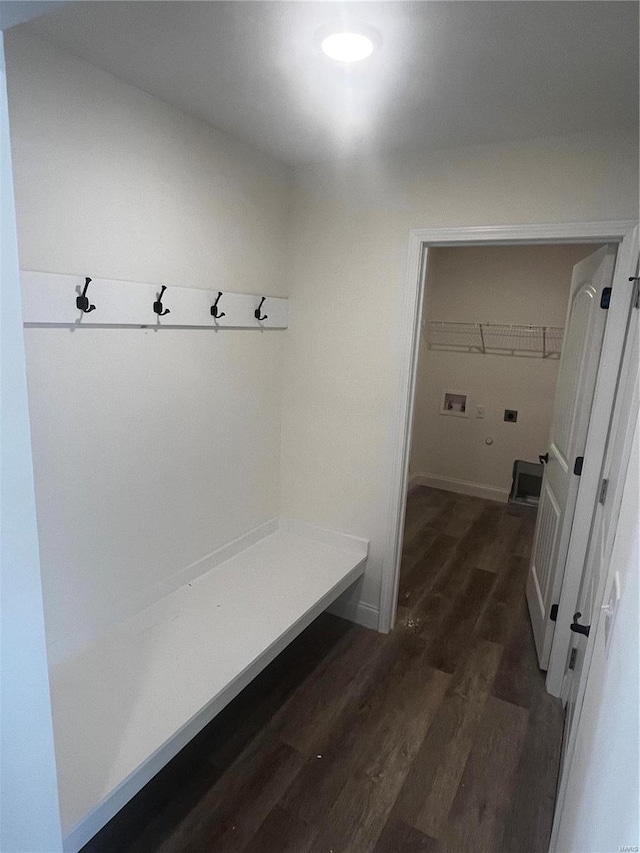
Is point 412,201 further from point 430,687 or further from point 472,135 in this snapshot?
point 430,687

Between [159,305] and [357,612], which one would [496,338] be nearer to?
[357,612]

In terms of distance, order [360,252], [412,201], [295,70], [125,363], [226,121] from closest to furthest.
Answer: [295,70], [125,363], [226,121], [412,201], [360,252]

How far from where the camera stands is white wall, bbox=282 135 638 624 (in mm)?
1911

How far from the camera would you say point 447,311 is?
14.7 feet

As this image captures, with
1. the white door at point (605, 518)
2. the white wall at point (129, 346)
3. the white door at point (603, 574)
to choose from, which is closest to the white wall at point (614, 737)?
the white door at point (603, 574)

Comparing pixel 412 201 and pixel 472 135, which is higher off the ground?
pixel 472 135

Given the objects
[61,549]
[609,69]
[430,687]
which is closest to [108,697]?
[61,549]

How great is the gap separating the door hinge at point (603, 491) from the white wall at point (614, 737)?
671 millimetres

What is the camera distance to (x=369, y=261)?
235 cm

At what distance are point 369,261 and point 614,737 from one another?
80.1 inches

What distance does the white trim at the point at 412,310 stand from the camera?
192cm

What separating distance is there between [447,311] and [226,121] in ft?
9.77

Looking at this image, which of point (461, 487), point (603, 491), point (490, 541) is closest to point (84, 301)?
point (603, 491)

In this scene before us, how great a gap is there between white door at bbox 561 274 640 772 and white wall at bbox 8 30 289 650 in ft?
5.23
